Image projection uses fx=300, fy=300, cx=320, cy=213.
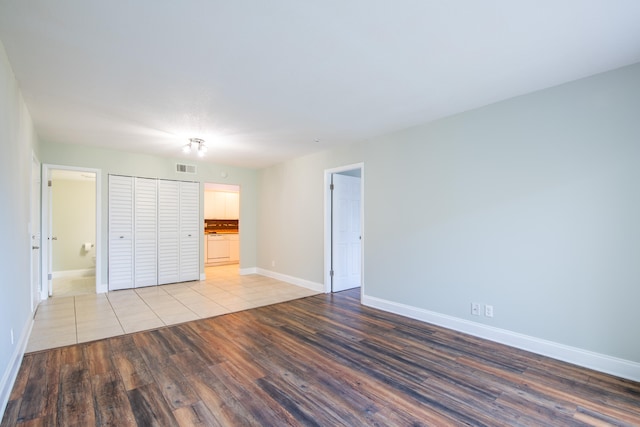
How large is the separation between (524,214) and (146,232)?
5.81 m

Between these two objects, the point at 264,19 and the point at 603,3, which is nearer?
the point at 603,3

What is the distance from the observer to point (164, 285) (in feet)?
18.5

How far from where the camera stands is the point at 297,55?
88.0 inches

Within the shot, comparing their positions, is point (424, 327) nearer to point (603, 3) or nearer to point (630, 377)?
point (630, 377)

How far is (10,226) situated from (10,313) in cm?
70

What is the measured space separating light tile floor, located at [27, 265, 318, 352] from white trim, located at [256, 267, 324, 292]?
11 cm

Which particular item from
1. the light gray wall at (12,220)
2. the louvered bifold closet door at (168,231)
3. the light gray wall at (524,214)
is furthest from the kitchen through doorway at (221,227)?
the light gray wall at (524,214)

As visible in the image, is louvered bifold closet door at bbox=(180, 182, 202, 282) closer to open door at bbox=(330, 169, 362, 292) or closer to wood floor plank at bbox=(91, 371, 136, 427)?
open door at bbox=(330, 169, 362, 292)

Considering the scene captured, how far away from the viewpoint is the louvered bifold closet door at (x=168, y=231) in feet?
18.6

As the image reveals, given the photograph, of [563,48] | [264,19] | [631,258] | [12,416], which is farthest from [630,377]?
[12,416]

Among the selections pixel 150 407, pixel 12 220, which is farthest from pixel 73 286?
pixel 150 407

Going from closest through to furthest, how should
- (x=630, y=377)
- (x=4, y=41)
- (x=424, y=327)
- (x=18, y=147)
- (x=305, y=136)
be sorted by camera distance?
(x=4, y=41) → (x=630, y=377) → (x=18, y=147) → (x=424, y=327) → (x=305, y=136)

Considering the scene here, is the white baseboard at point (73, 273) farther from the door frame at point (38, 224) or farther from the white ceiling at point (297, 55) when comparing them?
the white ceiling at point (297, 55)

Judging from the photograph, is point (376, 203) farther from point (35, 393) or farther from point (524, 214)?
point (35, 393)
